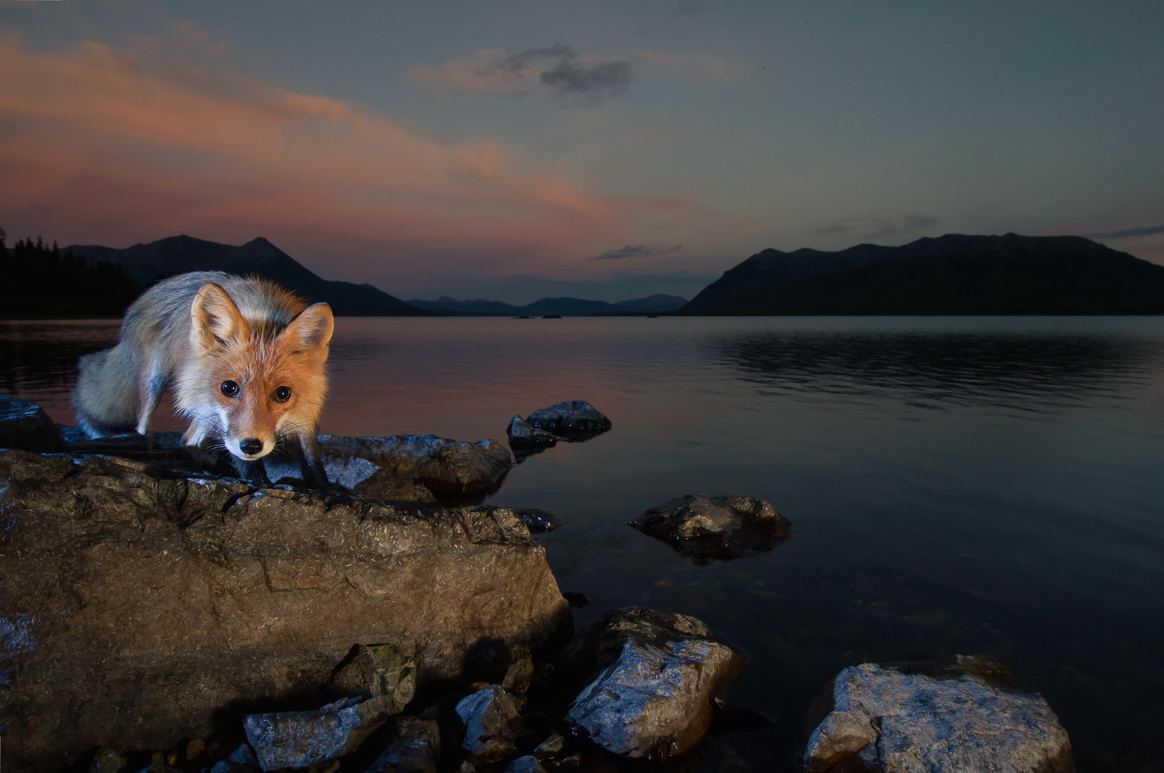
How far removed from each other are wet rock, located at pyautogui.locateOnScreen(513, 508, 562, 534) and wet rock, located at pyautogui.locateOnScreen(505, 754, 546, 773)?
160 inches

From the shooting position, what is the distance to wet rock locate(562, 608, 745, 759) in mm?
3752

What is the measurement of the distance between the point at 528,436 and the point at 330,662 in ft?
30.8

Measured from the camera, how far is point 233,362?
15.8ft

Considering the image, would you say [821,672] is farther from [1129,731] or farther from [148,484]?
[148,484]

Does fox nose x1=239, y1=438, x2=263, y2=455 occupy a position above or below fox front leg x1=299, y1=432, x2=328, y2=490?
above

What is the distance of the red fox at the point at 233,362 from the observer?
4.71 meters

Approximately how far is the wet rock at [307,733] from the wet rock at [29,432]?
328 cm

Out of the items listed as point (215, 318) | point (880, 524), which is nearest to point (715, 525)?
point (880, 524)

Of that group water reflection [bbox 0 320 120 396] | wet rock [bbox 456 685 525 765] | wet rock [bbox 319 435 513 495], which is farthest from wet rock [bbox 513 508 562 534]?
water reflection [bbox 0 320 120 396]

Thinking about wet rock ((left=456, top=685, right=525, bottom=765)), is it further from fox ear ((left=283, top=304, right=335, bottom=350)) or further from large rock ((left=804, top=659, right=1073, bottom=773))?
fox ear ((left=283, top=304, right=335, bottom=350))

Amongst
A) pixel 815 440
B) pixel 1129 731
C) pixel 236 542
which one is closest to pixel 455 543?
pixel 236 542

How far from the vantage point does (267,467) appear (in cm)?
645

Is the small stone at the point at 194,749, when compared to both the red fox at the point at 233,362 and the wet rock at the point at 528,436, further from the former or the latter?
the wet rock at the point at 528,436

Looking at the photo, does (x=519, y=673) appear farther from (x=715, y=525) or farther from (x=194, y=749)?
(x=715, y=525)
